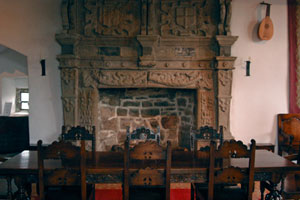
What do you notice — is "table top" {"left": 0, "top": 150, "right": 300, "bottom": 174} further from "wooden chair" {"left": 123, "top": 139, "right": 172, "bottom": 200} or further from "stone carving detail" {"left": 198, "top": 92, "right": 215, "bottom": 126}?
"stone carving detail" {"left": 198, "top": 92, "right": 215, "bottom": 126}

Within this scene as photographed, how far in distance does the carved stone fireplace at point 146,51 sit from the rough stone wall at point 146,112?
0.42m

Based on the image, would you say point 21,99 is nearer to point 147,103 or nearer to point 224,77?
point 147,103

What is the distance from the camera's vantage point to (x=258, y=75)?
3707 millimetres

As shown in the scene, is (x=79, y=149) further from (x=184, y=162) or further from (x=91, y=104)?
(x=91, y=104)

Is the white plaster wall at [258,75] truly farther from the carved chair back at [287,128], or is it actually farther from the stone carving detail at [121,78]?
the stone carving detail at [121,78]

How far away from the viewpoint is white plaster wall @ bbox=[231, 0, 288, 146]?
12.0 feet

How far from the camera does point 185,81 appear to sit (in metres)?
3.62

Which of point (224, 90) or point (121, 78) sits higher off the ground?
point (121, 78)

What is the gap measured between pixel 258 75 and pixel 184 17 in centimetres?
140

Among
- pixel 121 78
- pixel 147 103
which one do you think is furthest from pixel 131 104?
pixel 121 78

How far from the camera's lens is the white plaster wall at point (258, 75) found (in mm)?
3645

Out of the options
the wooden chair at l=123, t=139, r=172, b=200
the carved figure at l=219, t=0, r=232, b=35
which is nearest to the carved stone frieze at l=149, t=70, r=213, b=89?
the carved figure at l=219, t=0, r=232, b=35

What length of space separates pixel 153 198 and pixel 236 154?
0.76m

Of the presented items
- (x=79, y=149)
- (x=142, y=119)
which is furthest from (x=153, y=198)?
(x=142, y=119)
